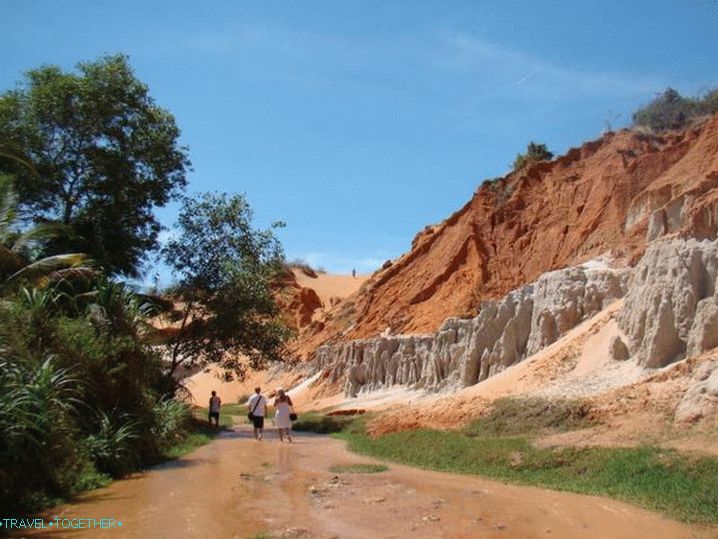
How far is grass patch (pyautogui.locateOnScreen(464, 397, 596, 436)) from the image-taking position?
47.9 feet

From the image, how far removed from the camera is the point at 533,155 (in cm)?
4869

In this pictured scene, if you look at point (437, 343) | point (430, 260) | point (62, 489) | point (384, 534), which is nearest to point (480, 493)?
point (384, 534)

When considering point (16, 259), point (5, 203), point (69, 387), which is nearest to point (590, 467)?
point (69, 387)

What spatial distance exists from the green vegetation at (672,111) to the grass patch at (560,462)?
32394 millimetres

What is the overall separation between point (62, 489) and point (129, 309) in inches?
228

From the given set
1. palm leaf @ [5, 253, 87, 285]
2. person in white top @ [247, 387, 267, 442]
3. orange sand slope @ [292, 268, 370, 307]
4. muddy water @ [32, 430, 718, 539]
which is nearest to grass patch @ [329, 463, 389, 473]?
muddy water @ [32, 430, 718, 539]

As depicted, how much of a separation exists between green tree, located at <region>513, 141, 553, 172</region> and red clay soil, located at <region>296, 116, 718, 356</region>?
2.24m

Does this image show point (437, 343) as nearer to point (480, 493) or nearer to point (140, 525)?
point (480, 493)

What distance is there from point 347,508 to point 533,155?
42750mm

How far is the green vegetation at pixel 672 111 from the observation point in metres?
42.0

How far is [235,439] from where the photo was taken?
21609 mm

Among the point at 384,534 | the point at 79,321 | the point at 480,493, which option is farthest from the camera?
the point at 79,321

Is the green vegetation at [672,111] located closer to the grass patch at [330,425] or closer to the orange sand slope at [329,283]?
the grass patch at [330,425]

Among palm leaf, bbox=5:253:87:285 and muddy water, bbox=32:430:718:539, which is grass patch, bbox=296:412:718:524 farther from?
palm leaf, bbox=5:253:87:285
